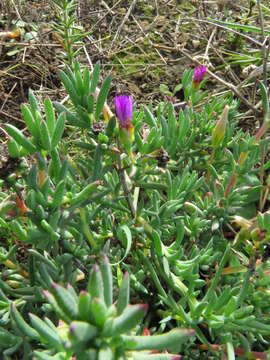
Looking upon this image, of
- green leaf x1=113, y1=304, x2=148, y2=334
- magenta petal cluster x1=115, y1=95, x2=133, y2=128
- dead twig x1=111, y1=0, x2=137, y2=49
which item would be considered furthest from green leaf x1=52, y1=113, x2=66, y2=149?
dead twig x1=111, y1=0, x2=137, y2=49

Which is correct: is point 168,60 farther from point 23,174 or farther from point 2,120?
point 23,174

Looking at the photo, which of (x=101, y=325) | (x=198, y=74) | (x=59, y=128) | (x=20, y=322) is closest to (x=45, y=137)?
(x=59, y=128)

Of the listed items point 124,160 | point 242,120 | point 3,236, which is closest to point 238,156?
point 124,160

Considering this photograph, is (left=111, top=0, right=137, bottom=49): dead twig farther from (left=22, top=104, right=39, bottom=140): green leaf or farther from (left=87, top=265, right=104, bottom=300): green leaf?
(left=87, top=265, right=104, bottom=300): green leaf

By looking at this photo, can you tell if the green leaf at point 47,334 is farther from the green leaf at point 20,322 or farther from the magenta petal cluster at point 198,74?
the magenta petal cluster at point 198,74

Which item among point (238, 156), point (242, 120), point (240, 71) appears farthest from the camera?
point (240, 71)
